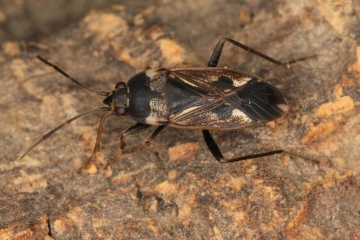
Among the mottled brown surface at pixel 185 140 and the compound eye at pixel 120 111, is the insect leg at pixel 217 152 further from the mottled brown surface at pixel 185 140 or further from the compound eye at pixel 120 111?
the compound eye at pixel 120 111

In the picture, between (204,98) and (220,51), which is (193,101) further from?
(220,51)

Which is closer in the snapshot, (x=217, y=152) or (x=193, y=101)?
(x=217, y=152)

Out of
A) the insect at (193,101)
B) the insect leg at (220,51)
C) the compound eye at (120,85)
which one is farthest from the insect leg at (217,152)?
the compound eye at (120,85)

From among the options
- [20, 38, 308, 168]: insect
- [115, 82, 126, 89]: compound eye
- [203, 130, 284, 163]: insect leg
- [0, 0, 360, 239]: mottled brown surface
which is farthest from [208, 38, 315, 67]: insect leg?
[115, 82, 126, 89]: compound eye

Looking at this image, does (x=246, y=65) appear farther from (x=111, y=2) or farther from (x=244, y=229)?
(x=111, y=2)

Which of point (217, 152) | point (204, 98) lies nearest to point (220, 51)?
point (204, 98)

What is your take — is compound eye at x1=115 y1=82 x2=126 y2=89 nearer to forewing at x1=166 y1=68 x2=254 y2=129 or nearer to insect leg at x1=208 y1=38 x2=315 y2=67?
forewing at x1=166 y1=68 x2=254 y2=129
